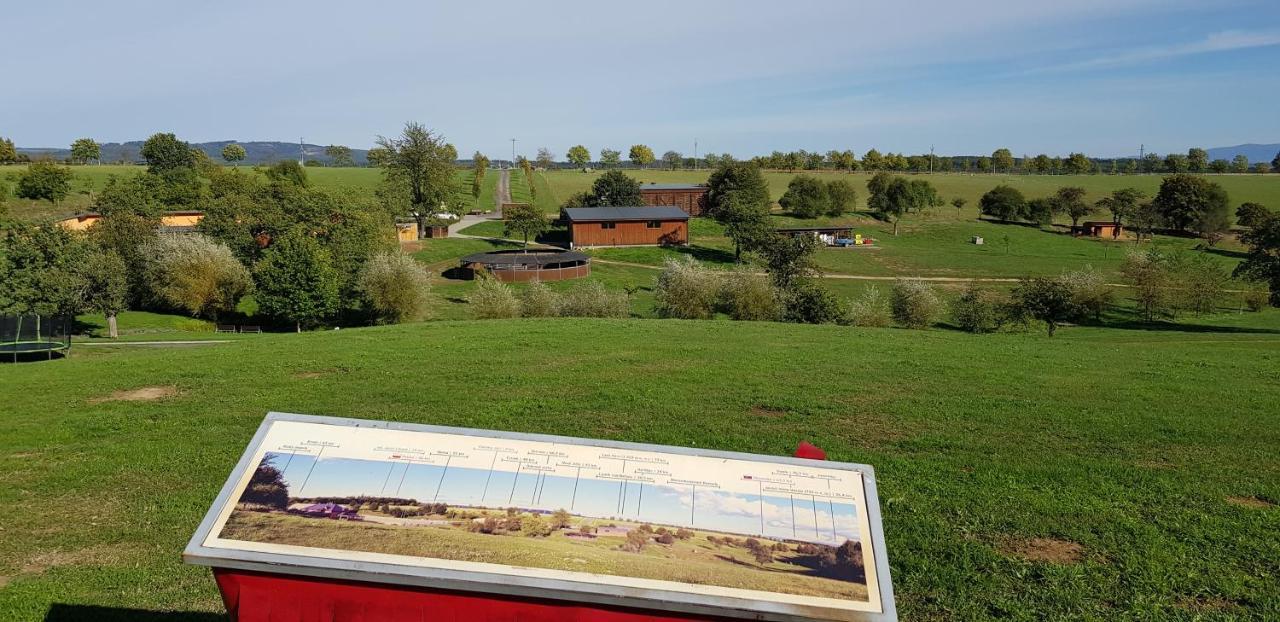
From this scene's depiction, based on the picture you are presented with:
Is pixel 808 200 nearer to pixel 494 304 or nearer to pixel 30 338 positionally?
pixel 494 304

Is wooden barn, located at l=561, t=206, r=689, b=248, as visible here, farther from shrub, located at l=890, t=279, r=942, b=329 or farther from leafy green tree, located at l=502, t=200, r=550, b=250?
shrub, located at l=890, t=279, r=942, b=329

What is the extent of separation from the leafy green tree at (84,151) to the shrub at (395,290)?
13571 cm

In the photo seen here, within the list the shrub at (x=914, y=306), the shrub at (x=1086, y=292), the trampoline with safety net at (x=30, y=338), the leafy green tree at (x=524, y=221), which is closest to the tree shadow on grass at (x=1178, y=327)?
the shrub at (x=1086, y=292)

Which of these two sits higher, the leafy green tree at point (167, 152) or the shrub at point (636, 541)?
the leafy green tree at point (167, 152)

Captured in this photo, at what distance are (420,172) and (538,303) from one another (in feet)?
170

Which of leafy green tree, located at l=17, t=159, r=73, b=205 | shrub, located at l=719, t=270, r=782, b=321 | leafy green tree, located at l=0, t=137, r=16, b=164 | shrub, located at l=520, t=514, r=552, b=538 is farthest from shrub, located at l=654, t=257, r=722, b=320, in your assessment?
leafy green tree, located at l=0, t=137, r=16, b=164

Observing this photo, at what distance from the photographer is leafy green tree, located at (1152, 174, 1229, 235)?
315 feet

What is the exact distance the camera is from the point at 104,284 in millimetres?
33344

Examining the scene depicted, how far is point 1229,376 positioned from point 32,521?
75.9 ft

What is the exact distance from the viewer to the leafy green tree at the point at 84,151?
5615 inches

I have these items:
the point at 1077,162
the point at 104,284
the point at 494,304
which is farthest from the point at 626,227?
the point at 1077,162

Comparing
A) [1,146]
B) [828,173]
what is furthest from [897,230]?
[1,146]

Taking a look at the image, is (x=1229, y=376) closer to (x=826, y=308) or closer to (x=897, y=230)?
(x=826, y=308)

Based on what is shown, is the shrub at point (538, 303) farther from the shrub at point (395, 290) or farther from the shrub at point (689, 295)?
the shrub at point (395, 290)
